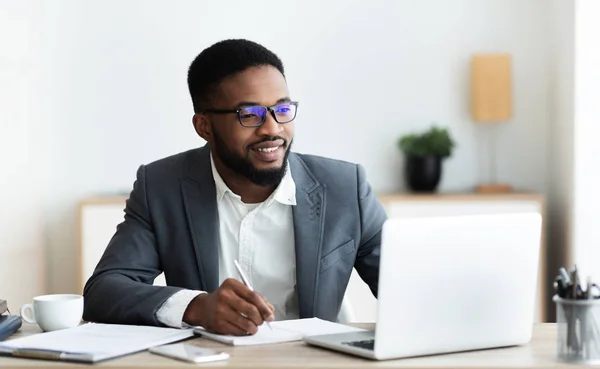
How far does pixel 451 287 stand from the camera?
5.94 ft

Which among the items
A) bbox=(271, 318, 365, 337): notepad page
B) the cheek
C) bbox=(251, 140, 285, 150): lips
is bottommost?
bbox=(271, 318, 365, 337): notepad page

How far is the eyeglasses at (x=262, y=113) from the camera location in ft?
8.01

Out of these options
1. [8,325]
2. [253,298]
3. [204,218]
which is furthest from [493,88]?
[8,325]

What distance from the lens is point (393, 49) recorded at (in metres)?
→ 4.83

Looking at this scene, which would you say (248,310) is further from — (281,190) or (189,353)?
(281,190)

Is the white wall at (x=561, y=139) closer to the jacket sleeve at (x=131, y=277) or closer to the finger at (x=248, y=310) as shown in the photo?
the jacket sleeve at (x=131, y=277)

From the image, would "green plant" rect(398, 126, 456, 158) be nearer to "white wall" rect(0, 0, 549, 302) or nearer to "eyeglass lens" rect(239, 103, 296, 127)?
"white wall" rect(0, 0, 549, 302)

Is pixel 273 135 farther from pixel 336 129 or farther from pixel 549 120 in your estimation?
A: pixel 549 120

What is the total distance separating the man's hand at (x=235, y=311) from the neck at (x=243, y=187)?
2.01 ft

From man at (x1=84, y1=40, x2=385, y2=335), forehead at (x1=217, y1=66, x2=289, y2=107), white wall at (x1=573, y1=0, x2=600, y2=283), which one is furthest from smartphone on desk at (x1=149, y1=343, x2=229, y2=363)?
white wall at (x1=573, y1=0, x2=600, y2=283)

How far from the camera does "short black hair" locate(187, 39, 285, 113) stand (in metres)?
2.53

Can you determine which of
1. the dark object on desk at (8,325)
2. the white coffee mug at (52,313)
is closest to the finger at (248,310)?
the white coffee mug at (52,313)

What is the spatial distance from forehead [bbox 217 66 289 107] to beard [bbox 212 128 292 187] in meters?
0.12

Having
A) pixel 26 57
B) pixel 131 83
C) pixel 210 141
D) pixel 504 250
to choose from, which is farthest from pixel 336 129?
pixel 504 250
